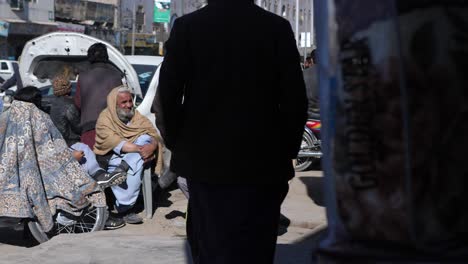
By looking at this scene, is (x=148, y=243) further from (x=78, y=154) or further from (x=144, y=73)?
(x=144, y=73)

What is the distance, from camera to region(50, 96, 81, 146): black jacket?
29.1 feet

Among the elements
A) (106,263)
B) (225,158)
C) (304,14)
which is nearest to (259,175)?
(225,158)

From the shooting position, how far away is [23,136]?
740 centimetres

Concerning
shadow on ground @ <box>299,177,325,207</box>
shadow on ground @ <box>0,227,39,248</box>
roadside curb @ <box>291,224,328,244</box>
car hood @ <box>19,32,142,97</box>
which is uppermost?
car hood @ <box>19,32,142,97</box>

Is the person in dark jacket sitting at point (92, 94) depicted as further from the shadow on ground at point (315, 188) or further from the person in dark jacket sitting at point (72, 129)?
the shadow on ground at point (315, 188)

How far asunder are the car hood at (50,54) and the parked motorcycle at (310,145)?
10.0 feet

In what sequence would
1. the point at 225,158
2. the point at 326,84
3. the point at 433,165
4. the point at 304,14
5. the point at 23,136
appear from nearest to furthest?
the point at 433,165, the point at 326,84, the point at 225,158, the point at 23,136, the point at 304,14

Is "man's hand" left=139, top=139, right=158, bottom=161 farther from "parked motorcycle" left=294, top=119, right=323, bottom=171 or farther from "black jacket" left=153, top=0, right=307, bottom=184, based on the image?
"black jacket" left=153, top=0, right=307, bottom=184

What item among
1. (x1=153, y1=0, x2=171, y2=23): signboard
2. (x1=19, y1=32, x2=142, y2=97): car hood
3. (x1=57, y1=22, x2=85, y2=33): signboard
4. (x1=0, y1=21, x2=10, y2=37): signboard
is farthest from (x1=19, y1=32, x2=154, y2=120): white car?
(x1=57, y1=22, x2=85, y2=33): signboard

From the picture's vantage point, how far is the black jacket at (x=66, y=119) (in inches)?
350

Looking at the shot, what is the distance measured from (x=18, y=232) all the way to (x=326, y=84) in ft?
21.3

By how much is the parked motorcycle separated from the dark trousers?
315 inches

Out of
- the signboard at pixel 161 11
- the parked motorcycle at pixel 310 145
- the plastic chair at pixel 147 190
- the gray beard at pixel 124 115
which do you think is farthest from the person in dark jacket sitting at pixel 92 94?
the signboard at pixel 161 11

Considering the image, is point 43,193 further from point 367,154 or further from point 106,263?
point 367,154
